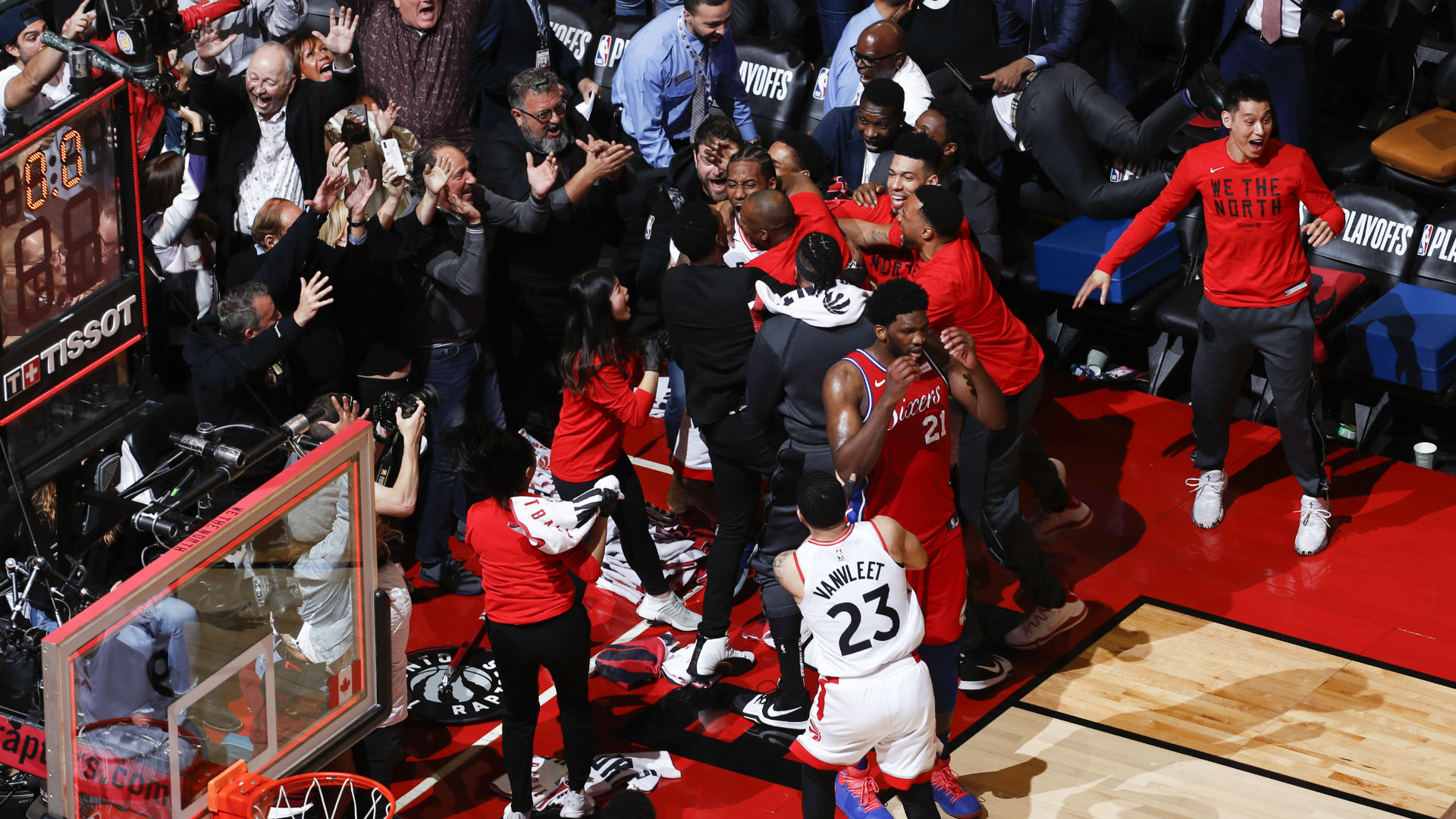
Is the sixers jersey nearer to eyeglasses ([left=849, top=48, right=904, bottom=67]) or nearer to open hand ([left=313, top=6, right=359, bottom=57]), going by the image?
eyeglasses ([left=849, top=48, right=904, bottom=67])

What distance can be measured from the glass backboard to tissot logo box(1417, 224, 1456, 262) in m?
6.25

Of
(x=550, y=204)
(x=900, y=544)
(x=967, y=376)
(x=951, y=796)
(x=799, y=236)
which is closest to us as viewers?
(x=900, y=544)

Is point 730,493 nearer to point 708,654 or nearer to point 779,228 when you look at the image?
point 708,654

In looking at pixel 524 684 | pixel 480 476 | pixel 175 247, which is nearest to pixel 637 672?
pixel 524 684

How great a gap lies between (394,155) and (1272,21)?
496cm

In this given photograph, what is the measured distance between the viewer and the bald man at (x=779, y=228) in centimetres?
703

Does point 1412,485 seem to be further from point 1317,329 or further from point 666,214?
point 666,214

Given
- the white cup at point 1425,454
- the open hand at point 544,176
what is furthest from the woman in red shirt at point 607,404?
the white cup at point 1425,454

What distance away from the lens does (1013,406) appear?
6996mm

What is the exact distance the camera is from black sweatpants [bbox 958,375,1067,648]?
22.9 ft

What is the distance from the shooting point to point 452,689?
7.10 m

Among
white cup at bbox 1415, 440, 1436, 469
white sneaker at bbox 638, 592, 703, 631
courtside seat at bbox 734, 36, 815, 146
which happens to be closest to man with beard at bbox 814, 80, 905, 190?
courtside seat at bbox 734, 36, 815, 146

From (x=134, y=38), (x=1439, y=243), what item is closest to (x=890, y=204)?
(x=1439, y=243)

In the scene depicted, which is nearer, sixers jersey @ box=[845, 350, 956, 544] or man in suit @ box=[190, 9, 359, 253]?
sixers jersey @ box=[845, 350, 956, 544]
